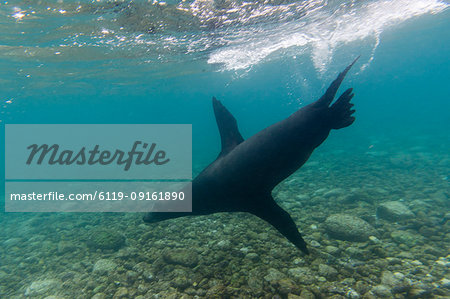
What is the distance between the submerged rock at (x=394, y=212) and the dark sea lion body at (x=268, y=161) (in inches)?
145

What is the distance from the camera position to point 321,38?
1894cm

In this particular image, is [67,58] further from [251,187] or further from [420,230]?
[420,230]

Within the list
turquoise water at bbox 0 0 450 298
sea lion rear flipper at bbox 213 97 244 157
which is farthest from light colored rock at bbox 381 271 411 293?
sea lion rear flipper at bbox 213 97 244 157

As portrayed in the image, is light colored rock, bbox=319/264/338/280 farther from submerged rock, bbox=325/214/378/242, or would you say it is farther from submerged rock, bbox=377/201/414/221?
submerged rock, bbox=377/201/414/221

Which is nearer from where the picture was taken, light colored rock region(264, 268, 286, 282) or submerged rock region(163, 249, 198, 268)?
light colored rock region(264, 268, 286, 282)

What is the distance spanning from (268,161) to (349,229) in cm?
298

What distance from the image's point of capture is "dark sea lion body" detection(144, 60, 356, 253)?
270cm

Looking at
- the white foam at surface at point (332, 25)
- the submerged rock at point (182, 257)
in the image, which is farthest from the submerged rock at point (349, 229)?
the white foam at surface at point (332, 25)

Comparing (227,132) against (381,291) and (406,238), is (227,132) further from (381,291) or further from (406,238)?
(406,238)

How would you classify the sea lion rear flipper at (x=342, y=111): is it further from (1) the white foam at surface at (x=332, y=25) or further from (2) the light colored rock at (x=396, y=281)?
(1) the white foam at surface at (x=332, y=25)

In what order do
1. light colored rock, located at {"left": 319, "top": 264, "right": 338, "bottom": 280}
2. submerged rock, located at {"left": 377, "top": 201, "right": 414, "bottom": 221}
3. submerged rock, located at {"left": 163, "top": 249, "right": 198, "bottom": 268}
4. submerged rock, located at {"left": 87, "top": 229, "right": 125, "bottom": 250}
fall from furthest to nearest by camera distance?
submerged rock, located at {"left": 87, "top": 229, "right": 125, "bottom": 250}
submerged rock, located at {"left": 377, "top": 201, "right": 414, "bottom": 221}
submerged rock, located at {"left": 163, "top": 249, "right": 198, "bottom": 268}
light colored rock, located at {"left": 319, "top": 264, "right": 338, "bottom": 280}

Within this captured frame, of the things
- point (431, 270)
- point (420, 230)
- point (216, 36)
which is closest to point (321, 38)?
point (216, 36)

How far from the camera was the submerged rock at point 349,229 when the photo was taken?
446 centimetres

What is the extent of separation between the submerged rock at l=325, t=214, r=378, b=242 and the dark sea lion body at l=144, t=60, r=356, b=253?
2062 mm
